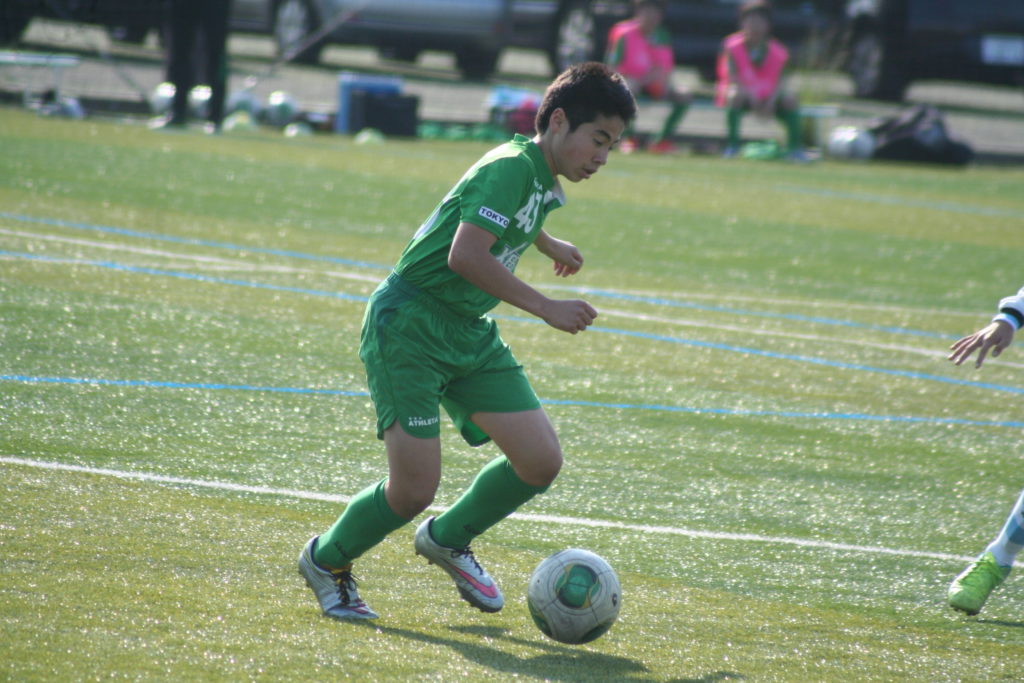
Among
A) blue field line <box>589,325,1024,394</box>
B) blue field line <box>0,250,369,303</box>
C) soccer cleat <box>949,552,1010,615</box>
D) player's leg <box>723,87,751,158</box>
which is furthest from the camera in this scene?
player's leg <box>723,87,751,158</box>

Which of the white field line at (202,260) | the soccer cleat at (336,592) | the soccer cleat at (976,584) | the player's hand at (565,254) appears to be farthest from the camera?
the white field line at (202,260)

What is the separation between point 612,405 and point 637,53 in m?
14.1

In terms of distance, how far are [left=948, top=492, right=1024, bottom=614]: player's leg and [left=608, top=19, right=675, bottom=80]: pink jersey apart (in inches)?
632

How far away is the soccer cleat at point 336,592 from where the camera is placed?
4.12 m

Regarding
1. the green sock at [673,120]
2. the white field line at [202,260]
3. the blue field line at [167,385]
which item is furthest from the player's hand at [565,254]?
the green sock at [673,120]

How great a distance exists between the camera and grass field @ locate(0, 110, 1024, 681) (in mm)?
4023

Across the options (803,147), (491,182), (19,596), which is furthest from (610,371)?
(803,147)

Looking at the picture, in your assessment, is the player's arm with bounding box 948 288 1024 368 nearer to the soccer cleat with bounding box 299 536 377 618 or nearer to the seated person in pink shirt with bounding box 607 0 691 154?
the soccer cleat with bounding box 299 536 377 618

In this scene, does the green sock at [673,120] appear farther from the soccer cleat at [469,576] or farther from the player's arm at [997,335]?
the soccer cleat at [469,576]

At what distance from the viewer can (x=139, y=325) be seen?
777cm

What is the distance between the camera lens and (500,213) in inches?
163

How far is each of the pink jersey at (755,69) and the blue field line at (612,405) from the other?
13.1 metres

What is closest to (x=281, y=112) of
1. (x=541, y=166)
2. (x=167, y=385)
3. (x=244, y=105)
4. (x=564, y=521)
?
(x=244, y=105)

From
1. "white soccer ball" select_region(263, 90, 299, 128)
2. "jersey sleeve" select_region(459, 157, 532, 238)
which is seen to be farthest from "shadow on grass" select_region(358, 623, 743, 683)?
"white soccer ball" select_region(263, 90, 299, 128)
